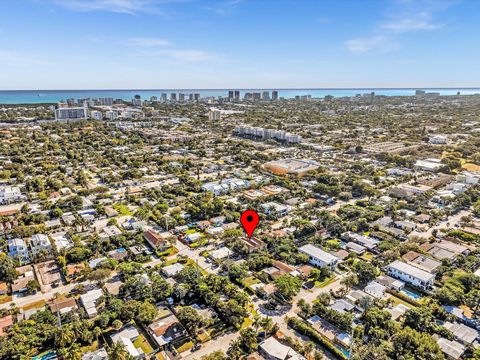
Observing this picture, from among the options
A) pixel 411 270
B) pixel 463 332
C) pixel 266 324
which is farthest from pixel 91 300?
pixel 411 270

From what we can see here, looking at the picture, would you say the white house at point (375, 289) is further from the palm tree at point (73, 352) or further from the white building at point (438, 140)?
the white building at point (438, 140)

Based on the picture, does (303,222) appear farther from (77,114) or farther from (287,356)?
(77,114)

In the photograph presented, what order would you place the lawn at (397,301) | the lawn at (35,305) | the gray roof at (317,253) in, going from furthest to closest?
the gray roof at (317,253), the lawn at (397,301), the lawn at (35,305)

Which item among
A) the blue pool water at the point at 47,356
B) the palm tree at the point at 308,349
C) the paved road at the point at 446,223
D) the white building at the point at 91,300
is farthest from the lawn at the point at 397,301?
the blue pool water at the point at 47,356

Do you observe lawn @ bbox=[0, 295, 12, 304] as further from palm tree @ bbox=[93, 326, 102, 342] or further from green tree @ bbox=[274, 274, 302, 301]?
green tree @ bbox=[274, 274, 302, 301]

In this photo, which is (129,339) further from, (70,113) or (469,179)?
(70,113)

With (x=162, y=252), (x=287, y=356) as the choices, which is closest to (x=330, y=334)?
(x=287, y=356)

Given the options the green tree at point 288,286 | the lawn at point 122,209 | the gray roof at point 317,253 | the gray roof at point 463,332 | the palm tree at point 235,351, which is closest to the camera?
the palm tree at point 235,351
